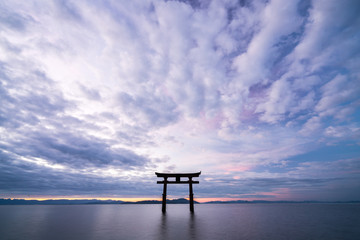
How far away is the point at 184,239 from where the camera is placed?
40.2 feet

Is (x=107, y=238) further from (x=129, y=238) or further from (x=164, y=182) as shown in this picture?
(x=164, y=182)

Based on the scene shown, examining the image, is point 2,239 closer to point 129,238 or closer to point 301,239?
point 129,238

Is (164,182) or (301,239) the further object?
(164,182)

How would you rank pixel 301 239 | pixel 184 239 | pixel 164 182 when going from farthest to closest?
pixel 164 182 → pixel 301 239 → pixel 184 239

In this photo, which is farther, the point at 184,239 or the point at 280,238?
the point at 280,238

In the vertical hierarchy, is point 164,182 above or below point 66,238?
above

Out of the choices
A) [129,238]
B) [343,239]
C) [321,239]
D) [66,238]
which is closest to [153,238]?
[129,238]

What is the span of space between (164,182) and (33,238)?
1478 centimetres

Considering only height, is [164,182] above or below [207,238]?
above

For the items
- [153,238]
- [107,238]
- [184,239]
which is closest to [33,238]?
[107,238]

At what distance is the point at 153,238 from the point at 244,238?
668 cm

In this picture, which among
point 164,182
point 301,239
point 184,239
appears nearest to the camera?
point 184,239

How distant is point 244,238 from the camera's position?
13031mm

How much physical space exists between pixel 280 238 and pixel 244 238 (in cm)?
285
